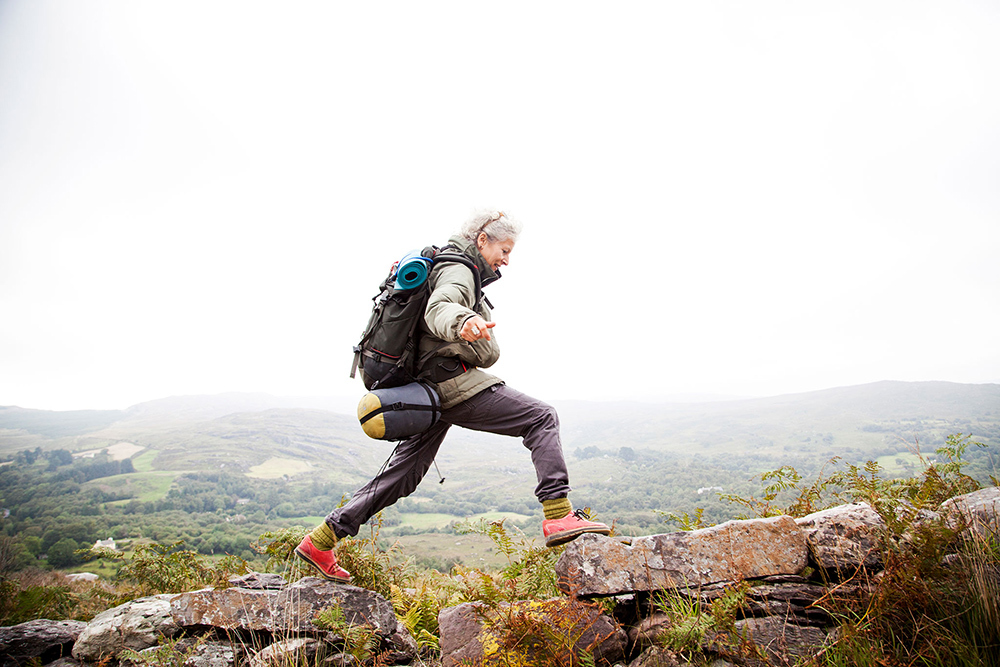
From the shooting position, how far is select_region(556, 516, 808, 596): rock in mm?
2959

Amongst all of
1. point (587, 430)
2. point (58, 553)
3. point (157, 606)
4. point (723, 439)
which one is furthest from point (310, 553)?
point (587, 430)

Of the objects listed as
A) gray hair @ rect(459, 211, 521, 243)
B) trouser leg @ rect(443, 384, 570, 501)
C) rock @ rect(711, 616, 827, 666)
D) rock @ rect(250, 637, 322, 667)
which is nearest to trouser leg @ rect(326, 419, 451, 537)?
trouser leg @ rect(443, 384, 570, 501)

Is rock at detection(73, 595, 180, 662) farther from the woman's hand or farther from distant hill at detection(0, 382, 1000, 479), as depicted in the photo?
distant hill at detection(0, 382, 1000, 479)

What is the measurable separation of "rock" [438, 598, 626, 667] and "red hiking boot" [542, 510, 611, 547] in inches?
16.5

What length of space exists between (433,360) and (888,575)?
3133mm

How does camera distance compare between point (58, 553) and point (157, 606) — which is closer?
point (157, 606)

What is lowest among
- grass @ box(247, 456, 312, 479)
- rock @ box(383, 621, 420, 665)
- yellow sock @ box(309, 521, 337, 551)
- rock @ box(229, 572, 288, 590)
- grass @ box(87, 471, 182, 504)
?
grass @ box(247, 456, 312, 479)

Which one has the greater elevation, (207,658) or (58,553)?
(207,658)

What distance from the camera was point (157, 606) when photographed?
3.30 meters

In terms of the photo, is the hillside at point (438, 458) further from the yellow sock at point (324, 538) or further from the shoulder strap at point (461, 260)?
the yellow sock at point (324, 538)

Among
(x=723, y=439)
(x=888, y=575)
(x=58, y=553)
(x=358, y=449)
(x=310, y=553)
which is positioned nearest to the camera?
(x=888, y=575)

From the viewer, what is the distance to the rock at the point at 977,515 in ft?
8.57

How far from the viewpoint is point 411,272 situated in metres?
3.29

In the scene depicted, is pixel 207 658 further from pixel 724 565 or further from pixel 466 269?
pixel 724 565
